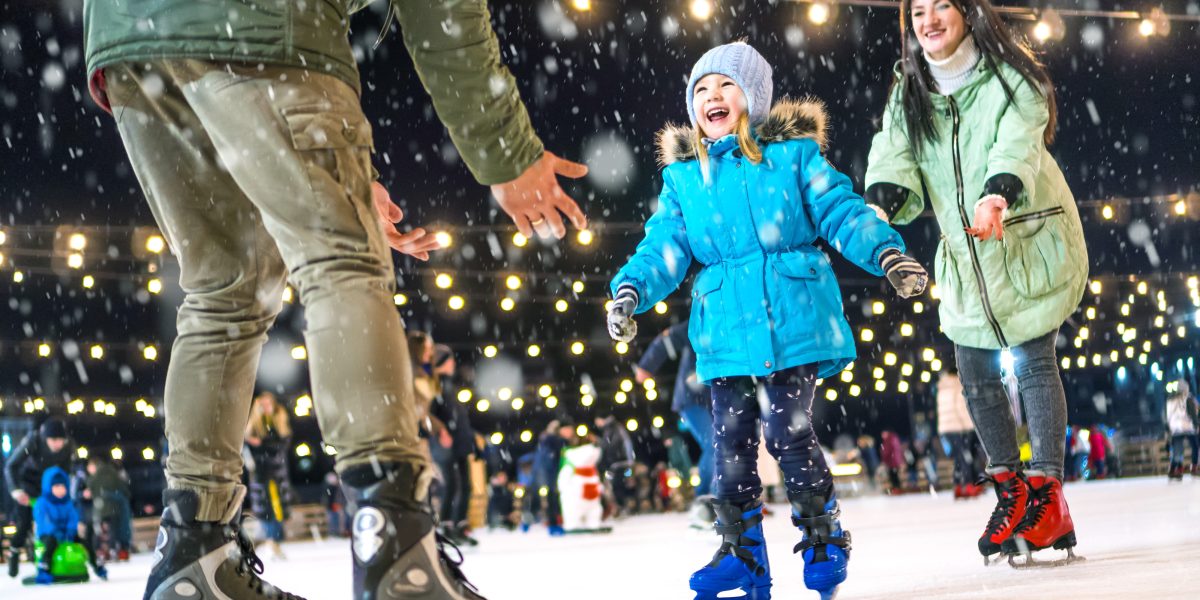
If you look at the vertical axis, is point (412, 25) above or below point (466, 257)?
below

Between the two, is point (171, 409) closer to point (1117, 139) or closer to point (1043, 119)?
point (1043, 119)

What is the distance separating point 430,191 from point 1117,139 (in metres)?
12.8

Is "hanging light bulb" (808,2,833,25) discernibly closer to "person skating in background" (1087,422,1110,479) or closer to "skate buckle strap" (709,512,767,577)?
"skate buckle strap" (709,512,767,577)

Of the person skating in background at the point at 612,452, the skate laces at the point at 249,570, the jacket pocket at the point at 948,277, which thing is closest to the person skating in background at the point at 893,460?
the person skating in background at the point at 612,452

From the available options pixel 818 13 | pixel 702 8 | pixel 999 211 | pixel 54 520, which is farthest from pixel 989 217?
pixel 818 13

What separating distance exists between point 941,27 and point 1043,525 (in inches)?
64.3

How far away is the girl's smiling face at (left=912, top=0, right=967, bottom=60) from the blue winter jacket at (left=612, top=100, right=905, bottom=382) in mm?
799

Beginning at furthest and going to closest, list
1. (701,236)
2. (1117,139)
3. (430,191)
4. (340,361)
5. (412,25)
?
(430,191) → (1117,139) → (701,236) → (412,25) → (340,361)

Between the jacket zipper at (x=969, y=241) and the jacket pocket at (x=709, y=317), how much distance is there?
1.07m

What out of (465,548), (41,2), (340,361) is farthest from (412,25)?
(41,2)

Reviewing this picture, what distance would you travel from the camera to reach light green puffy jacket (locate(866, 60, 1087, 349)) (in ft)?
11.2

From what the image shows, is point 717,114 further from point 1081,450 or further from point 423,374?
point 1081,450

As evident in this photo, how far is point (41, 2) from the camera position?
11.9 meters

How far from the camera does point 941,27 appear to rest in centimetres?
364
